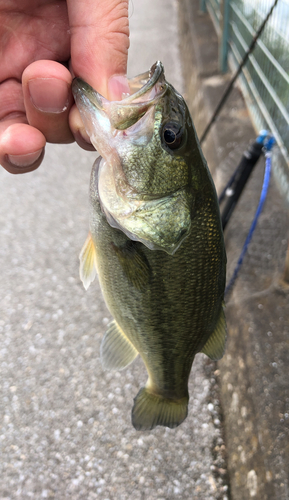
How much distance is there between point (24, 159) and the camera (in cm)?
110

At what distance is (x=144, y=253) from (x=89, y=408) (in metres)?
1.27

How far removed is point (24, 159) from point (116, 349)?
0.67 m

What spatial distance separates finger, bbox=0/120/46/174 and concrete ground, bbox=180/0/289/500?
4.16 ft

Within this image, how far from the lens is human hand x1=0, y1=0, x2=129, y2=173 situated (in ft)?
3.32

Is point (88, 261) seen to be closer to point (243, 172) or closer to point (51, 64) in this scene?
point (51, 64)

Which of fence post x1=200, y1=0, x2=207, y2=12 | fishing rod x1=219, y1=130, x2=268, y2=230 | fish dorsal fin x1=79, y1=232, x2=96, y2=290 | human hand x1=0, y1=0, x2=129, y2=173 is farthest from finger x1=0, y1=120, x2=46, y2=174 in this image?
fence post x1=200, y1=0, x2=207, y2=12

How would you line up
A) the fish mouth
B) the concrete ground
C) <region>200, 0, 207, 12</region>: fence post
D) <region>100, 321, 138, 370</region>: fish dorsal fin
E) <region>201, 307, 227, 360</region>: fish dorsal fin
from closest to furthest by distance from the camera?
the fish mouth < <region>201, 307, 227, 360</region>: fish dorsal fin < <region>100, 321, 138, 370</region>: fish dorsal fin < the concrete ground < <region>200, 0, 207, 12</region>: fence post

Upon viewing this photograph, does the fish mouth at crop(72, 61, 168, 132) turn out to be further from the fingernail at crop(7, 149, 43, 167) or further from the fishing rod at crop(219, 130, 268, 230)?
the fishing rod at crop(219, 130, 268, 230)

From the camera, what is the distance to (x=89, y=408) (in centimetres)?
199

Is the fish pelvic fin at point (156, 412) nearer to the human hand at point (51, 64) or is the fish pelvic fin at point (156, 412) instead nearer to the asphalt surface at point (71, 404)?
the asphalt surface at point (71, 404)

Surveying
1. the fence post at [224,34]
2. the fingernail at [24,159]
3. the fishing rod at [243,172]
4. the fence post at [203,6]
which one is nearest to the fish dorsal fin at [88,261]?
the fingernail at [24,159]

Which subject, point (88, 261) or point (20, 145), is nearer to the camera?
point (20, 145)

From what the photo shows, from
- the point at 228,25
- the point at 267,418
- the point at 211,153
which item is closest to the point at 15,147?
the point at 267,418

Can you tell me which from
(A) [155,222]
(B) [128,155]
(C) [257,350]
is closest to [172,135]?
(B) [128,155]
